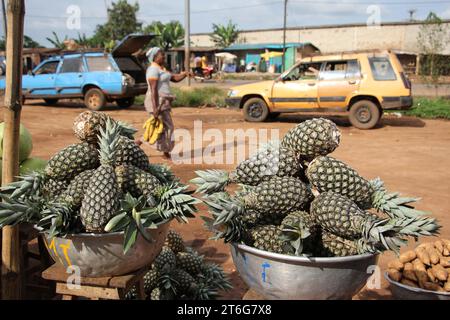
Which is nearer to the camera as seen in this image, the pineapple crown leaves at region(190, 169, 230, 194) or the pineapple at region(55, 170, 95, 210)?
the pineapple at region(55, 170, 95, 210)

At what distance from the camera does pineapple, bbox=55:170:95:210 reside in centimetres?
200

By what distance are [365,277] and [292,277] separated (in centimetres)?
36

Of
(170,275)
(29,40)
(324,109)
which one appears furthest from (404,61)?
(29,40)

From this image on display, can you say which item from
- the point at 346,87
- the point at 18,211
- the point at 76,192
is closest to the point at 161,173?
the point at 76,192

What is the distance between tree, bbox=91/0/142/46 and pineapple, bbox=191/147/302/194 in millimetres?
46177

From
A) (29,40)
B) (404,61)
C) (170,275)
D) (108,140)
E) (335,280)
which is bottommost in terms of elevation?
(170,275)

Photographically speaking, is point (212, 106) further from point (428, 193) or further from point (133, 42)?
point (428, 193)

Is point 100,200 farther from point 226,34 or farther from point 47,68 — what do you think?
point 226,34

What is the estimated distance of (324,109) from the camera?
11.2 m

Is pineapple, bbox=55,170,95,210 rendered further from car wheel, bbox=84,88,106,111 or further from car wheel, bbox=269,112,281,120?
car wheel, bbox=84,88,106,111

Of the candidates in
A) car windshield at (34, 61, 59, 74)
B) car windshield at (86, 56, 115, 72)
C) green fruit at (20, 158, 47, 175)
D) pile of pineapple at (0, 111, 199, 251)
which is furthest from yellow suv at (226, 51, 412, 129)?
pile of pineapple at (0, 111, 199, 251)

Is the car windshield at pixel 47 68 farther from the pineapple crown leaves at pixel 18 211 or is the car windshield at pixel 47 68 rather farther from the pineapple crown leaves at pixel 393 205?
the pineapple crown leaves at pixel 393 205

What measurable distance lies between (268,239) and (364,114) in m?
10.0

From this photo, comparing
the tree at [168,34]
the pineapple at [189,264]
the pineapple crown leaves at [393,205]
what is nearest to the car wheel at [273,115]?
the pineapple at [189,264]
